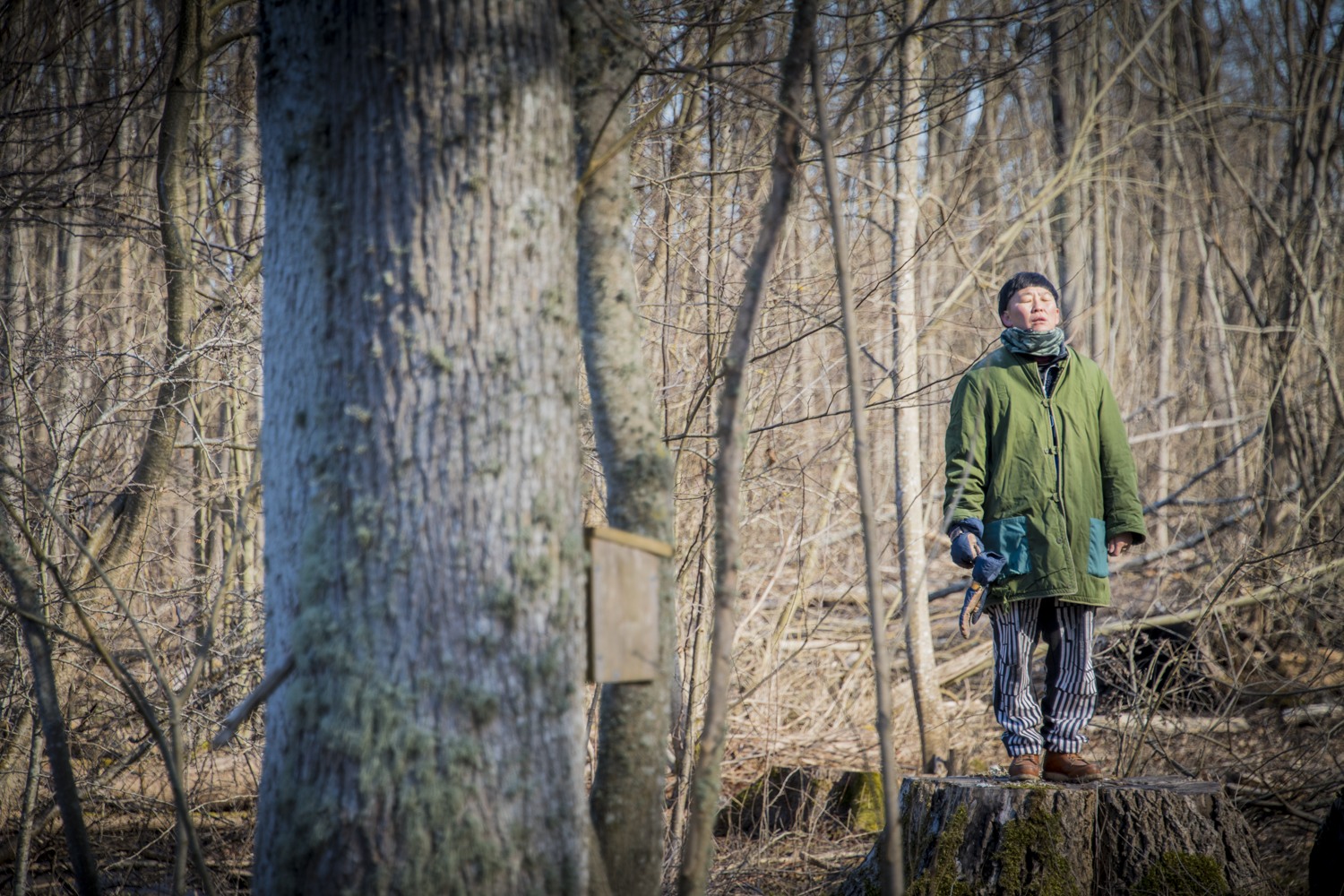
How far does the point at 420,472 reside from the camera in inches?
69.0

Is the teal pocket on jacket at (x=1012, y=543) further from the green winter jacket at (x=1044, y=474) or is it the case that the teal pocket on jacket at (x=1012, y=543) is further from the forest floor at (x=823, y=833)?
the forest floor at (x=823, y=833)

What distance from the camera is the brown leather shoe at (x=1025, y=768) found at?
3.42 m

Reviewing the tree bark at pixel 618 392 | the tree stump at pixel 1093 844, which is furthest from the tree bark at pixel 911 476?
the tree bark at pixel 618 392

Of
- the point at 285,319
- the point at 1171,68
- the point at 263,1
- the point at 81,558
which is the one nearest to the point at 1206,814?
the point at 285,319

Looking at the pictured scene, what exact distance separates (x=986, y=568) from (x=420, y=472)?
7.48ft

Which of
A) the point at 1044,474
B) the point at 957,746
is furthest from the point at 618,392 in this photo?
the point at 957,746

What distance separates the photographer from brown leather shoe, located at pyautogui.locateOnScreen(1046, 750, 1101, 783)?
3.44 metres

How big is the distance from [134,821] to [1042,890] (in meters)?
4.11

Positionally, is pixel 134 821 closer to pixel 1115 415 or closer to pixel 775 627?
pixel 775 627

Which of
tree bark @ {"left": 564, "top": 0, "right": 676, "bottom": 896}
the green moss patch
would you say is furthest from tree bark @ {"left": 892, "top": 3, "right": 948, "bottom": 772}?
tree bark @ {"left": 564, "top": 0, "right": 676, "bottom": 896}

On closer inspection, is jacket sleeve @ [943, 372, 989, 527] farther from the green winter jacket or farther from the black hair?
the black hair

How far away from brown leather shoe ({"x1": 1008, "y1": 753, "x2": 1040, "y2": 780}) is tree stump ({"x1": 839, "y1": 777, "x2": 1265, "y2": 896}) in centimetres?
13

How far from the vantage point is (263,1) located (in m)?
1.97

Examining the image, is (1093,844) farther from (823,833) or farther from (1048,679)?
(823,833)
